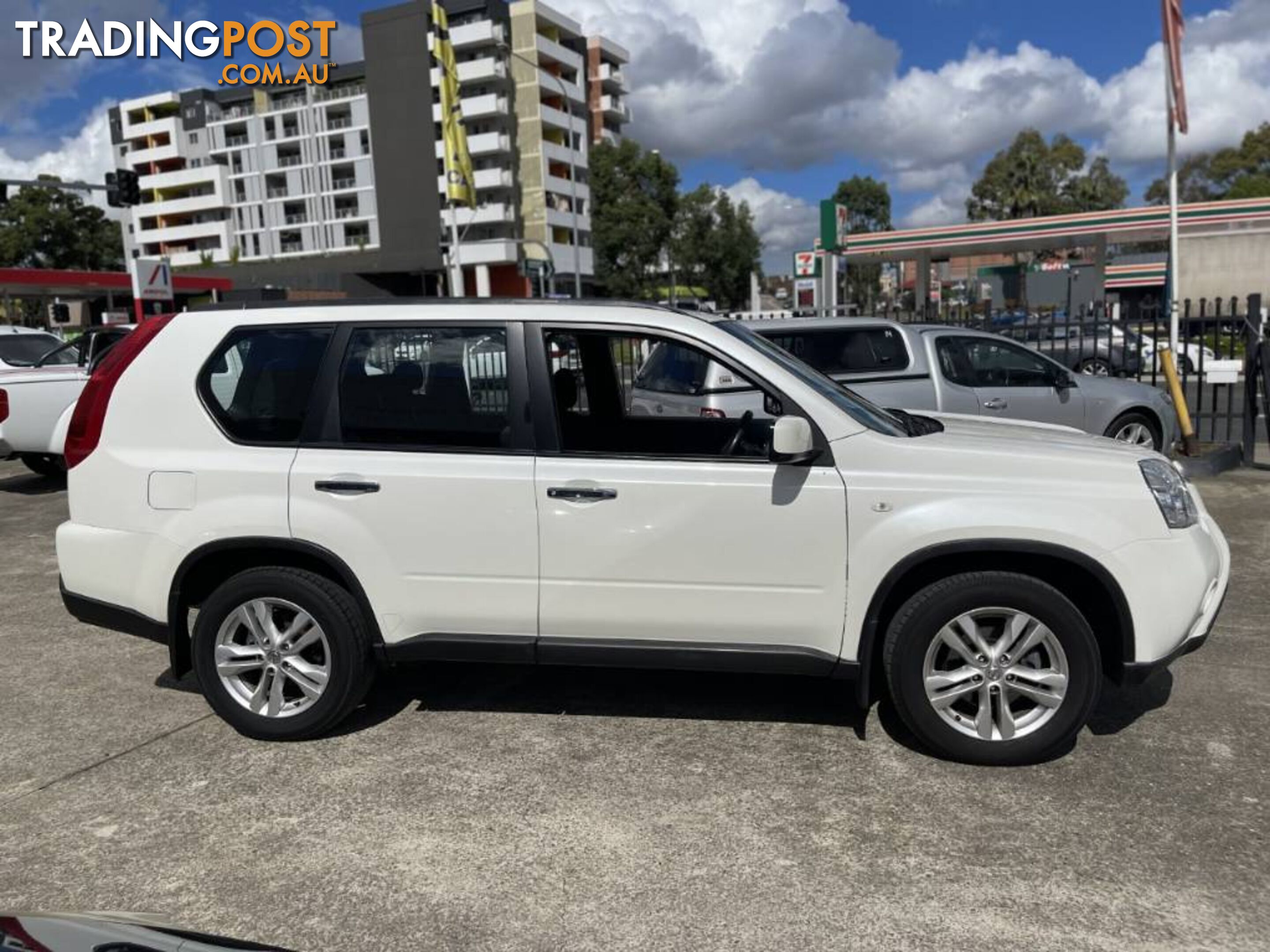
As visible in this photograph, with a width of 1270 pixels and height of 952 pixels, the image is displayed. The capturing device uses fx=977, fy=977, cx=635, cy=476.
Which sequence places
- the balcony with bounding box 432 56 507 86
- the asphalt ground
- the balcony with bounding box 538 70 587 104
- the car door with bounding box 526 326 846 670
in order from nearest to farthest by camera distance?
the asphalt ground → the car door with bounding box 526 326 846 670 → the balcony with bounding box 432 56 507 86 → the balcony with bounding box 538 70 587 104

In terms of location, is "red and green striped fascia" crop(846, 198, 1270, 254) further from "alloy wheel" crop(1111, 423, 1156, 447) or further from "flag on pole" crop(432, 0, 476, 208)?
"alloy wheel" crop(1111, 423, 1156, 447)

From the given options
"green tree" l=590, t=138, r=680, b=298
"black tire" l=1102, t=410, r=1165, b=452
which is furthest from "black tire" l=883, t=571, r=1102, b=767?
"green tree" l=590, t=138, r=680, b=298

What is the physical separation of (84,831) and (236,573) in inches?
44.0

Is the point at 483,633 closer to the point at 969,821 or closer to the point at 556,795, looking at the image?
→ the point at 556,795

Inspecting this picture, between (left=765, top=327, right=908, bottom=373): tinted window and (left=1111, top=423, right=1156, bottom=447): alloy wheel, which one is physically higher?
(left=765, top=327, right=908, bottom=373): tinted window

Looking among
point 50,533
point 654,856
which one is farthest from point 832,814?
point 50,533

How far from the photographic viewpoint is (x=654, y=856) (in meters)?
3.19

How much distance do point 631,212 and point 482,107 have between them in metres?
12.3

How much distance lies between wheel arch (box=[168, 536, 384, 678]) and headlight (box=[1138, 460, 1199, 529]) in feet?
9.96

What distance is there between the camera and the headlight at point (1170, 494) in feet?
11.8

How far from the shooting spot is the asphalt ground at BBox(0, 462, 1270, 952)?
285cm

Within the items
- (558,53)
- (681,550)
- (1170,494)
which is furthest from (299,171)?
(1170,494)

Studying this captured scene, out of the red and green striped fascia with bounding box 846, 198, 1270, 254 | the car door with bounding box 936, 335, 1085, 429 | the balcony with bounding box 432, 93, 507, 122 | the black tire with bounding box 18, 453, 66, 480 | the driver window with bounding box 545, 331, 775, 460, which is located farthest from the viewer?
the balcony with bounding box 432, 93, 507, 122

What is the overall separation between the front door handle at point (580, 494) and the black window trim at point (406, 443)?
0.19 meters
